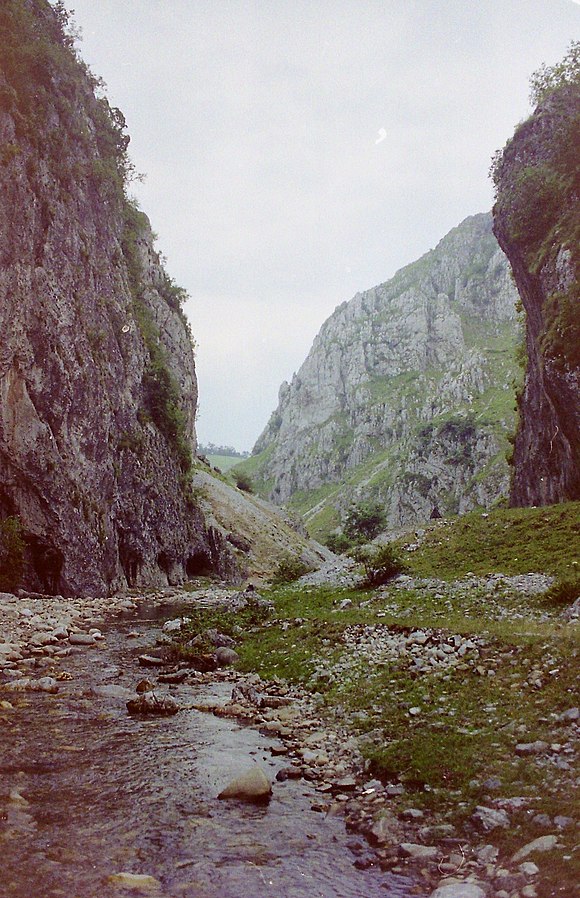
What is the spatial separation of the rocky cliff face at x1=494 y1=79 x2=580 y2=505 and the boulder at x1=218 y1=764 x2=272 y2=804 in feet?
111

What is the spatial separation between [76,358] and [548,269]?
1529 inches

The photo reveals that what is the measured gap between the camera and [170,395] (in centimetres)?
6875

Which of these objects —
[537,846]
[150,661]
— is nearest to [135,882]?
[537,846]

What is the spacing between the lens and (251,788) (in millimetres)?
9797

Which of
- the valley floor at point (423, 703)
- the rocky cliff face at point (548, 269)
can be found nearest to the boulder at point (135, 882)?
the valley floor at point (423, 703)

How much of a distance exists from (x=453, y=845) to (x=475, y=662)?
6300 mm

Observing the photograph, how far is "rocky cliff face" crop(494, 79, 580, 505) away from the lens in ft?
127

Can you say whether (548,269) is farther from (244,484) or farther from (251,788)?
(244,484)

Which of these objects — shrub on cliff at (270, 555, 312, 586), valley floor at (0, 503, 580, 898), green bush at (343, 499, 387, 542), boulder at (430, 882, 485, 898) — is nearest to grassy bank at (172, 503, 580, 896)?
valley floor at (0, 503, 580, 898)

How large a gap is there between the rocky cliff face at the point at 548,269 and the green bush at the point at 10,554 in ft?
122

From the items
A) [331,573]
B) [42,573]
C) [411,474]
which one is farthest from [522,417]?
[411,474]

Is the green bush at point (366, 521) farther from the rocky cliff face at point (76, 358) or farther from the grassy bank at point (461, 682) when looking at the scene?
the grassy bank at point (461, 682)

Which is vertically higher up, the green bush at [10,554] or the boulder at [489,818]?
the green bush at [10,554]

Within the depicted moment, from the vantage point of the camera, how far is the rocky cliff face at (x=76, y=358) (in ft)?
130
